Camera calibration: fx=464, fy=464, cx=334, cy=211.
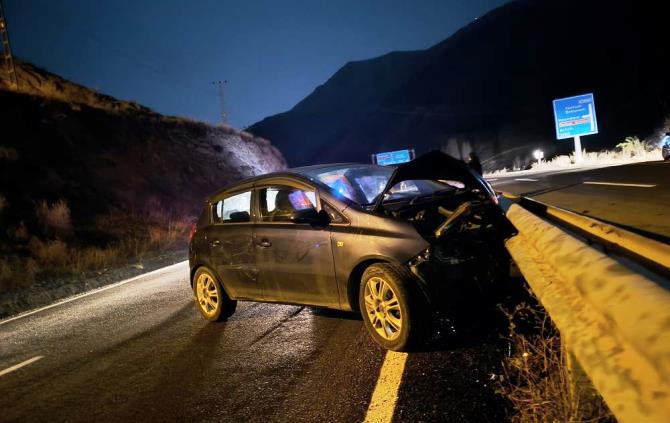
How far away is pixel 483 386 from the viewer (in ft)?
10.00

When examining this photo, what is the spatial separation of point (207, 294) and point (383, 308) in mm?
2923

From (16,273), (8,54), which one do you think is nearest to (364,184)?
(16,273)

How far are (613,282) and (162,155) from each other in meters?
29.8

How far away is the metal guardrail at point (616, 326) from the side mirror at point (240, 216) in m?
3.64


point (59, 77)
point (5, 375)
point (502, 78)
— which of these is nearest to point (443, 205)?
point (5, 375)

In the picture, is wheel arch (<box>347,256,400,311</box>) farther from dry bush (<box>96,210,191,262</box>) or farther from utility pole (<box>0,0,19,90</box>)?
utility pole (<box>0,0,19,90</box>)

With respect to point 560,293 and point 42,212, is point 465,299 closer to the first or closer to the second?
point 560,293

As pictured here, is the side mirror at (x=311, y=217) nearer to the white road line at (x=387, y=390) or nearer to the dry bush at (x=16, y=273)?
the white road line at (x=387, y=390)

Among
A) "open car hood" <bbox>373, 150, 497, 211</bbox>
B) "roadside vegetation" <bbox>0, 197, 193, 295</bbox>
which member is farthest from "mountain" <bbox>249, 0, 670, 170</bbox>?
"open car hood" <bbox>373, 150, 497, 211</bbox>

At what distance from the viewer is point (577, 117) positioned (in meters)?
34.4

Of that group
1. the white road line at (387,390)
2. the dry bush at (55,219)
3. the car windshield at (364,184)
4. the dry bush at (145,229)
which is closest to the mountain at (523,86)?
the dry bush at (145,229)

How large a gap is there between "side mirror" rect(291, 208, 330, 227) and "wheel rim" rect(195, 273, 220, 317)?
2009 millimetres

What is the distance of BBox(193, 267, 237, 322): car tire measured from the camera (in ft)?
19.3

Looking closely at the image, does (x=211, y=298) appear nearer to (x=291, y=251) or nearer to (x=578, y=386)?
(x=291, y=251)
